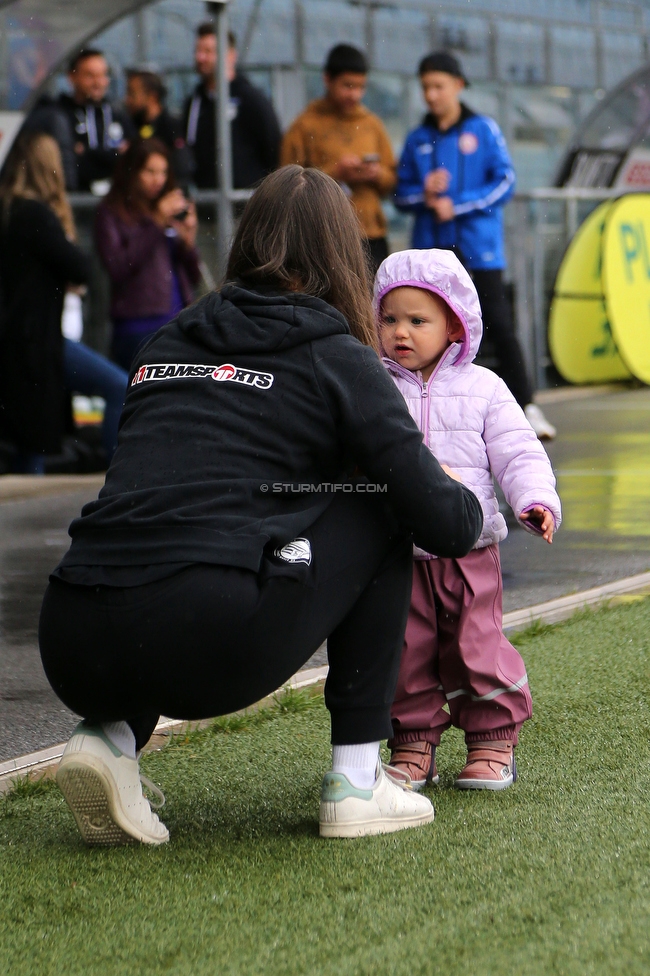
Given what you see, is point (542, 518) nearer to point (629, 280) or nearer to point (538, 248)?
point (538, 248)

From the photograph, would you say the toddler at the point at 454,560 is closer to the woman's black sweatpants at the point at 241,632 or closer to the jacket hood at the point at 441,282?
the jacket hood at the point at 441,282

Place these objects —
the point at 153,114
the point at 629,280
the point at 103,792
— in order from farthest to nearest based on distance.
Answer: the point at 629,280 < the point at 153,114 < the point at 103,792

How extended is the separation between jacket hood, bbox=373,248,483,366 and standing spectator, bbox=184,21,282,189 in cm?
620

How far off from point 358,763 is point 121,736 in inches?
18.0

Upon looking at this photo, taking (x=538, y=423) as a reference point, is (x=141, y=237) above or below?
above

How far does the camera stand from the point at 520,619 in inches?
188

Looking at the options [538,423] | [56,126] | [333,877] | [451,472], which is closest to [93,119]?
[56,126]

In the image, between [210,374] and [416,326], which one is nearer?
[210,374]

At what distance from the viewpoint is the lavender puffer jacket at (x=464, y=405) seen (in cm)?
317

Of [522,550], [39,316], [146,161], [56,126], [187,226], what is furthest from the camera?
[56,126]

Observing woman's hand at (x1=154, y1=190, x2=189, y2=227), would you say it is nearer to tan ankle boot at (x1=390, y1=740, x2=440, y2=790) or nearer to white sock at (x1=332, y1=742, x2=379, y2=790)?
tan ankle boot at (x1=390, y1=740, x2=440, y2=790)

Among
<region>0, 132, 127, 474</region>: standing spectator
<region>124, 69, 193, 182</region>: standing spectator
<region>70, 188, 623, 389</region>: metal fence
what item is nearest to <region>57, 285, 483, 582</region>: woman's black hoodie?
<region>0, 132, 127, 474</region>: standing spectator

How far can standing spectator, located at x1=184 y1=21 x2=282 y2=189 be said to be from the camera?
930cm

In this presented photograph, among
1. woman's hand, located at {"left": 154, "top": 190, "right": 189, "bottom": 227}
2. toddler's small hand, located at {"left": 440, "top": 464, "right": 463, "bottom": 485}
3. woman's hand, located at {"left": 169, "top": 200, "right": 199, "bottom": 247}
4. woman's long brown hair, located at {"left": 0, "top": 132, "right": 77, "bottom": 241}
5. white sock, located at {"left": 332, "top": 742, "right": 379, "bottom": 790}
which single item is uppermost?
woman's long brown hair, located at {"left": 0, "top": 132, "right": 77, "bottom": 241}
